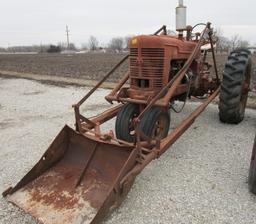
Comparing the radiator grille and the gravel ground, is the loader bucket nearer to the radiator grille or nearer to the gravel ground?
the gravel ground

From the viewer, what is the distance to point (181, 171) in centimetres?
434

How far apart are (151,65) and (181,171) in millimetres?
1516

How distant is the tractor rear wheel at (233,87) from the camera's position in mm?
5642

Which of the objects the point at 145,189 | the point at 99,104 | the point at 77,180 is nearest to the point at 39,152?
the point at 77,180

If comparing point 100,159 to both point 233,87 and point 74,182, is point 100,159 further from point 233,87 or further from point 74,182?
point 233,87

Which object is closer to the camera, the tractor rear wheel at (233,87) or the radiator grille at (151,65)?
the radiator grille at (151,65)

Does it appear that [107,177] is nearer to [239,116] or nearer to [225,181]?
[225,181]

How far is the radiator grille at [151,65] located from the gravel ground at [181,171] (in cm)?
115

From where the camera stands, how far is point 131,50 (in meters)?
4.73

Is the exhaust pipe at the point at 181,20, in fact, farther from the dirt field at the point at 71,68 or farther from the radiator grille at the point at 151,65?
the dirt field at the point at 71,68

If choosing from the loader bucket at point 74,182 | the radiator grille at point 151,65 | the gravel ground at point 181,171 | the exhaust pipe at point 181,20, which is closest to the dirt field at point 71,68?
the gravel ground at point 181,171

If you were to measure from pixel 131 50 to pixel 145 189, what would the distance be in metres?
2.01

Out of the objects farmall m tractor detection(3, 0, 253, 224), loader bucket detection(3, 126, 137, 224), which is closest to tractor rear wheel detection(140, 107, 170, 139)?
farmall m tractor detection(3, 0, 253, 224)

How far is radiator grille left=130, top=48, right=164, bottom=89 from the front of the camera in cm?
454
